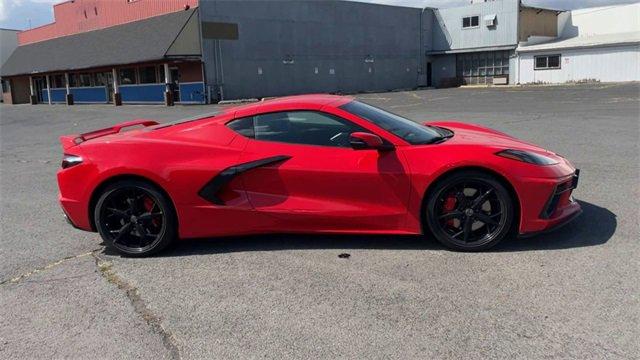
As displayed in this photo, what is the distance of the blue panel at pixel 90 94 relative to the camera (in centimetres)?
4188

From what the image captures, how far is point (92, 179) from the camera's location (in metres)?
4.98

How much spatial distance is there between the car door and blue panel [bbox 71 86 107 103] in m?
40.3

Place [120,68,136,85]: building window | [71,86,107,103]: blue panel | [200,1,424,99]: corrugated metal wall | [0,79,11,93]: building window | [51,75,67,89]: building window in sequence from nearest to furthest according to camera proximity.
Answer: [200,1,424,99]: corrugated metal wall
[120,68,136,85]: building window
[71,86,107,103]: blue panel
[51,75,67,89]: building window
[0,79,11,93]: building window

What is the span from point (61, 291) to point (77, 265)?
587 millimetres

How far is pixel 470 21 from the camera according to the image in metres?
47.6

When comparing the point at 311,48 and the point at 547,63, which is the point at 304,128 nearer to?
the point at 311,48

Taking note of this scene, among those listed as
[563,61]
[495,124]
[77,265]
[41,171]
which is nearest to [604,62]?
[563,61]

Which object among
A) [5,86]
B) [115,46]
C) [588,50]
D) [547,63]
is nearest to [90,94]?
[115,46]

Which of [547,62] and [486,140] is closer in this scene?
[486,140]

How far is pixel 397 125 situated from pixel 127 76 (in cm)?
3791

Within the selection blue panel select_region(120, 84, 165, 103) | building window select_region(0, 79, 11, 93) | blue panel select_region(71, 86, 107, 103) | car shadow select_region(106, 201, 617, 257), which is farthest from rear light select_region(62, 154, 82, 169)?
building window select_region(0, 79, 11, 93)

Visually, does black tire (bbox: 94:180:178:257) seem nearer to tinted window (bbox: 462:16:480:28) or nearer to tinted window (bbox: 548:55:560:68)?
tinted window (bbox: 548:55:560:68)

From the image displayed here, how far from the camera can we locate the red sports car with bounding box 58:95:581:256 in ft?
15.0

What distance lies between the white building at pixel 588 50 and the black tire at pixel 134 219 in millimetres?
40898
